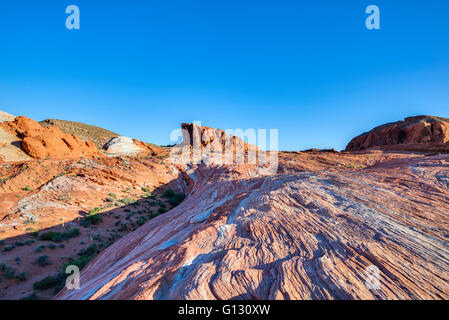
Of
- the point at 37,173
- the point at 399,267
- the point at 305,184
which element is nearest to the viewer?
the point at 399,267

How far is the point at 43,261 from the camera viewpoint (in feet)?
29.8

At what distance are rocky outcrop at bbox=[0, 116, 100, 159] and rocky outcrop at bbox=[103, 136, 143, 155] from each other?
7.28 m

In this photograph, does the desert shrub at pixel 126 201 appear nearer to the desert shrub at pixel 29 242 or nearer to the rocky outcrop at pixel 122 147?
the desert shrub at pixel 29 242

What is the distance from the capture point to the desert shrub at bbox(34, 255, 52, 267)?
29.5 ft

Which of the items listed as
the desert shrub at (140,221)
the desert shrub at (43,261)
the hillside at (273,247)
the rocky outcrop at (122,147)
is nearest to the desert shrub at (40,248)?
the hillside at (273,247)

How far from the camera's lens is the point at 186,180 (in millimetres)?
25016

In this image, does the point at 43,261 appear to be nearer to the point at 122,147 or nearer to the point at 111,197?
the point at 111,197

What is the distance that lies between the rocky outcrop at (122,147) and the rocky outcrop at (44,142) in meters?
7.28

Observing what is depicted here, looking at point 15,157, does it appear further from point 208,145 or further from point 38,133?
point 208,145

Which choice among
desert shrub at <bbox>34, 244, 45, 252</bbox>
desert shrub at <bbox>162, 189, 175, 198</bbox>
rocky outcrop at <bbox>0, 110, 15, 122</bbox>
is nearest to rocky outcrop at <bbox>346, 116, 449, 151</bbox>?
desert shrub at <bbox>162, 189, 175, 198</bbox>

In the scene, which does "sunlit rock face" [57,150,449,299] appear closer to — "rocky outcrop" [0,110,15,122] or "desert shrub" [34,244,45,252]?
"desert shrub" [34,244,45,252]

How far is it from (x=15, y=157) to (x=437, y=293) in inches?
1286

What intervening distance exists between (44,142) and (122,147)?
43.5 ft
